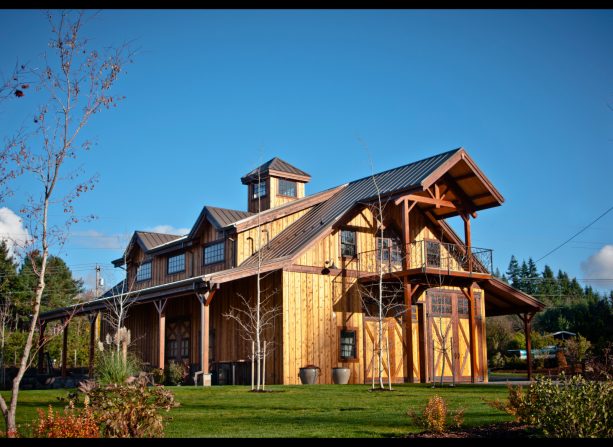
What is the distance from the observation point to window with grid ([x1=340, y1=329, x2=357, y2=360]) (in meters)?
24.6

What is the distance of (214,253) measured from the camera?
27.5m

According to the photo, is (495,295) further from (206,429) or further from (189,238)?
(206,429)

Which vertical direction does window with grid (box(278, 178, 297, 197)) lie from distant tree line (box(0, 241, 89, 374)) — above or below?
above

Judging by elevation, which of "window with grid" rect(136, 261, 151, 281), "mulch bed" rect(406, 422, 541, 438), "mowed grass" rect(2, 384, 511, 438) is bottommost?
"mulch bed" rect(406, 422, 541, 438)

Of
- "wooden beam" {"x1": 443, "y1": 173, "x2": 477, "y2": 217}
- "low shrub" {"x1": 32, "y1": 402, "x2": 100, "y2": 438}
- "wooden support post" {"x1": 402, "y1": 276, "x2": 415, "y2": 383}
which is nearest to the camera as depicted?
"low shrub" {"x1": 32, "y1": 402, "x2": 100, "y2": 438}

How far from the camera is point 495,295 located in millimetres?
29016

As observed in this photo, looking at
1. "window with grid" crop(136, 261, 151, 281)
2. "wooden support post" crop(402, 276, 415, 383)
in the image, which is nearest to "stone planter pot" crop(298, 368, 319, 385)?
"wooden support post" crop(402, 276, 415, 383)

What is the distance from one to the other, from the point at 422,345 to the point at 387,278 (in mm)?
2931

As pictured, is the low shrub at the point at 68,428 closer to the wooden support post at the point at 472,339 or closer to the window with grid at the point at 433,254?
the wooden support post at the point at 472,339

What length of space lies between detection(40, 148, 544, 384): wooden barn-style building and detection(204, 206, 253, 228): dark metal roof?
0.08 meters

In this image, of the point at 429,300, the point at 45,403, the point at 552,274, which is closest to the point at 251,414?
the point at 45,403

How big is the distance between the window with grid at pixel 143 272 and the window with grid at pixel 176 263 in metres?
1.80

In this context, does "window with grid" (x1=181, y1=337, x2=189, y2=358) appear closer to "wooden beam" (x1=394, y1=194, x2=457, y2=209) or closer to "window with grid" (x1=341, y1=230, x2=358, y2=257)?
"window with grid" (x1=341, y1=230, x2=358, y2=257)

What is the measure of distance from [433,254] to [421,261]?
188cm
